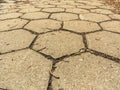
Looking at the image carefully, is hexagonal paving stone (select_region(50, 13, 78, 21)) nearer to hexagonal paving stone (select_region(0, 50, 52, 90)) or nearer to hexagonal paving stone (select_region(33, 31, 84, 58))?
hexagonal paving stone (select_region(33, 31, 84, 58))

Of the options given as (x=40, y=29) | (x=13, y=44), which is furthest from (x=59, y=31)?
(x=13, y=44)

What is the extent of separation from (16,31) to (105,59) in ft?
2.63

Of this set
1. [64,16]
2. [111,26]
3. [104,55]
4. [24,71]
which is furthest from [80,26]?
[24,71]

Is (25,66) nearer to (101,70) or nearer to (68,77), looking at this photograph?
(68,77)

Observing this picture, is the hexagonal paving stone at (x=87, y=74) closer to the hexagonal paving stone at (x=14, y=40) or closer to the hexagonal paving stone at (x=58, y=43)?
the hexagonal paving stone at (x=58, y=43)

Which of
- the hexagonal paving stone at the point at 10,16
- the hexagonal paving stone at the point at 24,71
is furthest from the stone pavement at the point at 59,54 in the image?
the hexagonal paving stone at the point at 10,16

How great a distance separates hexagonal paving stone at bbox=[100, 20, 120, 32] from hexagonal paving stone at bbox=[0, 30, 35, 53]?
681 millimetres

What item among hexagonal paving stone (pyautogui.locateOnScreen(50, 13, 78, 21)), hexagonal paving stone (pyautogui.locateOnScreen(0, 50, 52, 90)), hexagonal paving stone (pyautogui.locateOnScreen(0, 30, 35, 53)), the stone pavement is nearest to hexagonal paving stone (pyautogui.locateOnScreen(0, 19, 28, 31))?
the stone pavement

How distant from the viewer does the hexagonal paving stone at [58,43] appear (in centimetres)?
111

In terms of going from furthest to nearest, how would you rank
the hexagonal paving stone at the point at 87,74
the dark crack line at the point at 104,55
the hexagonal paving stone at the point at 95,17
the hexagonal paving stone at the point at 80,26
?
the hexagonal paving stone at the point at 95,17, the hexagonal paving stone at the point at 80,26, the dark crack line at the point at 104,55, the hexagonal paving stone at the point at 87,74

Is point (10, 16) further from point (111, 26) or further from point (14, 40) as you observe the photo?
point (111, 26)

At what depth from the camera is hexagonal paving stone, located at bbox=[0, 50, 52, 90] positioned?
2.64 ft

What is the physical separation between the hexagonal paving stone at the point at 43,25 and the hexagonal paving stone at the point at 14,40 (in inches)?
4.4

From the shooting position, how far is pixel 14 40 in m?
1.28
